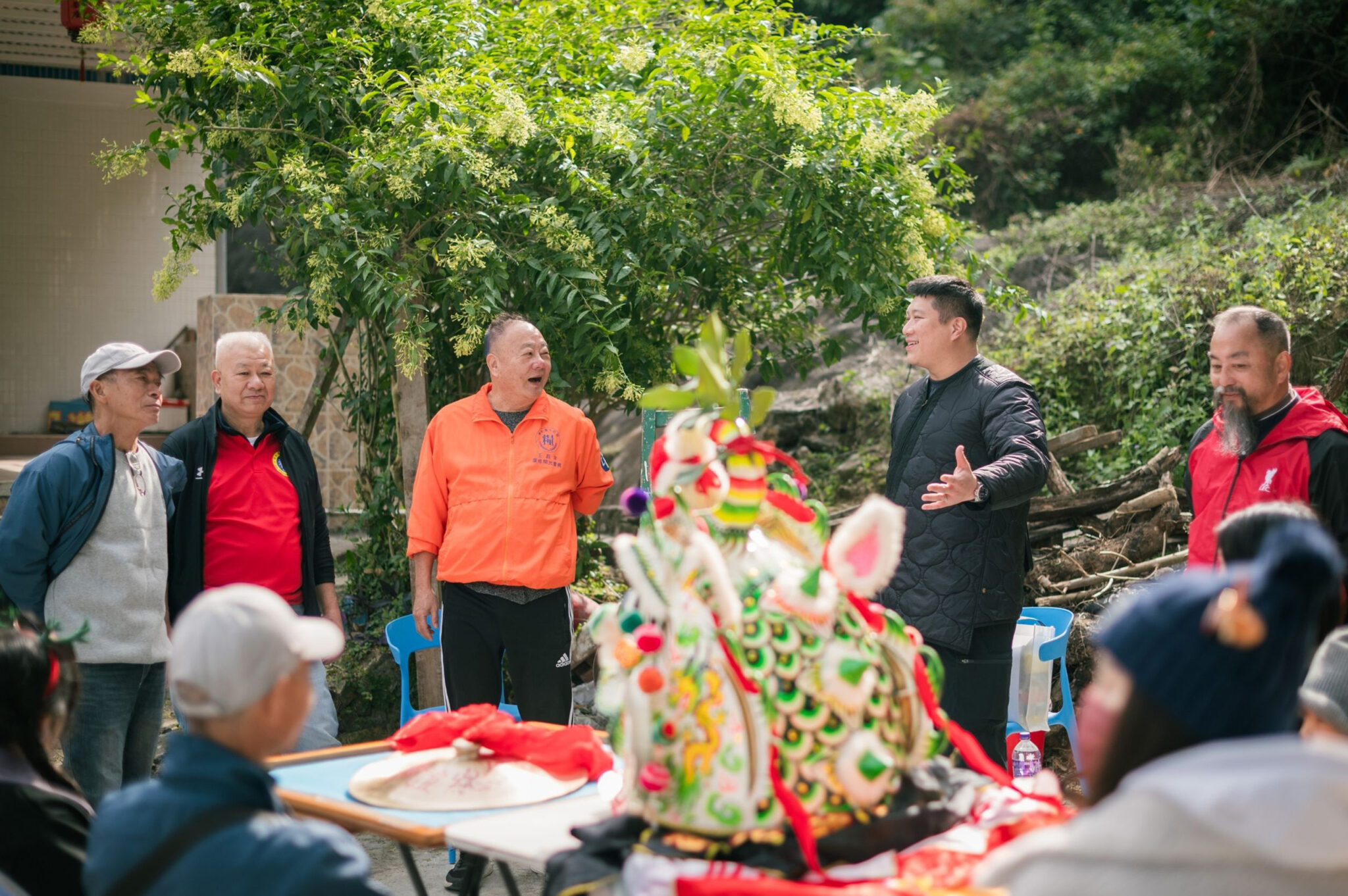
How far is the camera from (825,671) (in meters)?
2.01

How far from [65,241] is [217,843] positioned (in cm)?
1015

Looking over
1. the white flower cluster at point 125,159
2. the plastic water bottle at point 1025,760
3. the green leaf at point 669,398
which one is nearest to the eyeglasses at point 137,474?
the white flower cluster at point 125,159

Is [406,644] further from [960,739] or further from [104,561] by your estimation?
[960,739]

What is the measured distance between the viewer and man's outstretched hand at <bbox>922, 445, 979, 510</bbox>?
10.3 feet

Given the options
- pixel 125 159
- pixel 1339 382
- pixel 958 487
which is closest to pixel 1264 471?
pixel 958 487

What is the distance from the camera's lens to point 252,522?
3.75m

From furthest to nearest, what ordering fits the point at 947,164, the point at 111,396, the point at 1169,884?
the point at 947,164 < the point at 111,396 < the point at 1169,884

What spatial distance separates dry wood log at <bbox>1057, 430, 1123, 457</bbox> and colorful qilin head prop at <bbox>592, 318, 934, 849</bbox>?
4.52m

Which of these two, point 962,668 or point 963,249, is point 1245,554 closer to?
point 962,668

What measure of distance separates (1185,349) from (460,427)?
5062mm

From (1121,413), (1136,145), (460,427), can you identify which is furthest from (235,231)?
(1136,145)

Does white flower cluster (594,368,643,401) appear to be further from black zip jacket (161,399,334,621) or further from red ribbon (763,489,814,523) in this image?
red ribbon (763,489,814,523)

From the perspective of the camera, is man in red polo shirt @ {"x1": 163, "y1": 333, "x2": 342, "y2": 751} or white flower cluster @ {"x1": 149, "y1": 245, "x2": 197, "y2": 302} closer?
man in red polo shirt @ {"x1": 163, "y1": 333, "x2": 342, "y2": 751}

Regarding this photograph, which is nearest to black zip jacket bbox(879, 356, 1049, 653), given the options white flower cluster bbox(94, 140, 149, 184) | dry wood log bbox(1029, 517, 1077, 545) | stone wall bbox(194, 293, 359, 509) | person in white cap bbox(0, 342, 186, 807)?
dry wood log bbox(1029, 517, 1077, 545)
